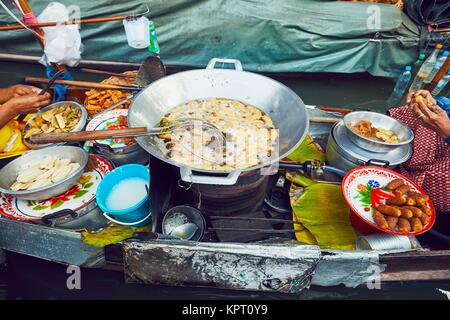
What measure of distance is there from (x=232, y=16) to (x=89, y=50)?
2761mm

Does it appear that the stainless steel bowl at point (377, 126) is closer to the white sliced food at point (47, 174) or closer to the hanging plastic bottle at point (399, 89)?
the hanging plastic bottle at point (399, 89)

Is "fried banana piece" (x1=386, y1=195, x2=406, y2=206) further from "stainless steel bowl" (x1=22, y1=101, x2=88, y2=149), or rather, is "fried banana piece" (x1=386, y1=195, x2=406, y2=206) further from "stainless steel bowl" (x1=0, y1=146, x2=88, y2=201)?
"stainless steel bowl" (x1=22, y1=101, x2=88, y2=149)

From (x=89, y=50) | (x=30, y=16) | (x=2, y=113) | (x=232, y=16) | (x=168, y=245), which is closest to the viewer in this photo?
(x=168, y=245)

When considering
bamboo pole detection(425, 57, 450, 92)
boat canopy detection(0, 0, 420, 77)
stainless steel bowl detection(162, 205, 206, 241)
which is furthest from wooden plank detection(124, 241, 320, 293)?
bamboo pole detection(425, 57, 450, 92)

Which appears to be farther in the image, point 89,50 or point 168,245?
point 89,50

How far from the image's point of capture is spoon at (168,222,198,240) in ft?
9.25

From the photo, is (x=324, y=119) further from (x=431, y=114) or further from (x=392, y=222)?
(x=392, y=222)

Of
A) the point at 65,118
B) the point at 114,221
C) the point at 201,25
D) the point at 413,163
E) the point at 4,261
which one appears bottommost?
the point at 4,261

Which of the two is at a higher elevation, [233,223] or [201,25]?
[201,25]

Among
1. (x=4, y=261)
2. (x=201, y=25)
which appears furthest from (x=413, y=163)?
(x=4, y=261)

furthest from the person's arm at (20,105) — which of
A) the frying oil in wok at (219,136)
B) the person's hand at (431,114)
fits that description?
the person's hand at (431,114)

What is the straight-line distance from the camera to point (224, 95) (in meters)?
3.19

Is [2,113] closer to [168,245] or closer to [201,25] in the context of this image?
[168,245]

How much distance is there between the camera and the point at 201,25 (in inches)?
204
